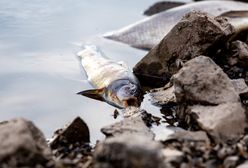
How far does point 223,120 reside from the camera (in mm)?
3090

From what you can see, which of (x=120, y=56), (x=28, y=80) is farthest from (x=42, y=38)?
(x=28, y=80)

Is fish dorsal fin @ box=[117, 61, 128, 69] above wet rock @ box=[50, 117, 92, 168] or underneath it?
underneath

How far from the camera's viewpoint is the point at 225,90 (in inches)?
135

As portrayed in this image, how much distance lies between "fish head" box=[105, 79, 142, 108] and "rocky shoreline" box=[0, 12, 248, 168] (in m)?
0.11

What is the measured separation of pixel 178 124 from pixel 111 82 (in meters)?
0.96

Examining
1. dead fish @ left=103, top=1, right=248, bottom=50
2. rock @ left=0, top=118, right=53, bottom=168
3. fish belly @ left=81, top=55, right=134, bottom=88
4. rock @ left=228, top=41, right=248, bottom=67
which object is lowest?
dead fish @ left=103, top=1, right=248, bottom=50

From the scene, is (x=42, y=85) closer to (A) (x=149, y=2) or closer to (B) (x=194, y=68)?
(B) (x=194, y=68)

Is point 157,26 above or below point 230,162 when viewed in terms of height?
below

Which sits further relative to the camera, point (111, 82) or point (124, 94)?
point (111, 82)

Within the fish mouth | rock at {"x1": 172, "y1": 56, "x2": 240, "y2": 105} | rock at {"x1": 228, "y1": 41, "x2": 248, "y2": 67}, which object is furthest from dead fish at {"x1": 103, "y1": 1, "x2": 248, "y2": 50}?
rock at {"x1": 172, "y1": 56, "x2": 240, "y2": 105}

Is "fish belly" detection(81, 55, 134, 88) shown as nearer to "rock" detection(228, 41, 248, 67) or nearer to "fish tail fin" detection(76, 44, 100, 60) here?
"fish tail fin" detection(76, 44, 100, 60)

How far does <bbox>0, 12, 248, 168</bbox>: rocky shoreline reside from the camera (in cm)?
237

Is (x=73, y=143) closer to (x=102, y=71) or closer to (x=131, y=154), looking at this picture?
(x=131, y=154)

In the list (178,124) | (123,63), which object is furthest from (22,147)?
(123,63)
